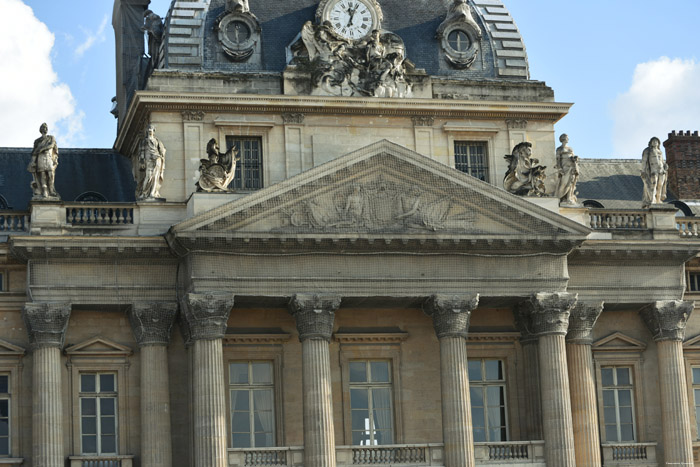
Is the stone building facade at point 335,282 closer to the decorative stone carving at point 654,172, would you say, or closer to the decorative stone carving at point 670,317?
the decorative stone carving at point 670,317

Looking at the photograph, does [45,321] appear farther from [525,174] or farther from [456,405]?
[525,174]

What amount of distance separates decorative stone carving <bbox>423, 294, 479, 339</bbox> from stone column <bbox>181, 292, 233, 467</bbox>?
226 inches

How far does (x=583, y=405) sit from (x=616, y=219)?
588 cm

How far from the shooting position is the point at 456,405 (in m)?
43.5

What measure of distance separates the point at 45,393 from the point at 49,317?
6.70ft

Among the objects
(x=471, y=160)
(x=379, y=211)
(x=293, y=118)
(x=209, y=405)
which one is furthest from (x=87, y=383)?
(x=471, y=160)

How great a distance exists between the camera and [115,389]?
44125 millimetres

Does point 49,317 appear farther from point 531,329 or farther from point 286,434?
point 531,329

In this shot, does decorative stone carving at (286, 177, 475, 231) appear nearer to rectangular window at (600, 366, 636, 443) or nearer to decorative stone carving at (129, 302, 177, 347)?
decorative stone carving at (129, 302, 177, 347)

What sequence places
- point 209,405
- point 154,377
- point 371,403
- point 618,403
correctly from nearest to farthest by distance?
point 209,405 < point 154,377 < point 371,403 < point 618,403

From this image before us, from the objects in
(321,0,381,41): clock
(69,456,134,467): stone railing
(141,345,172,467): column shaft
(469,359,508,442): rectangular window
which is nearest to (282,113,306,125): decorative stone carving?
(321,0,381,41): clock

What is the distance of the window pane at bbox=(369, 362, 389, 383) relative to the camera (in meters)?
45.9

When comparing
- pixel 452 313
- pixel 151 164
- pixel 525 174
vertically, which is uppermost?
pixel 151 164

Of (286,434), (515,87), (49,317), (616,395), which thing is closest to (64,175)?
(49,317)
